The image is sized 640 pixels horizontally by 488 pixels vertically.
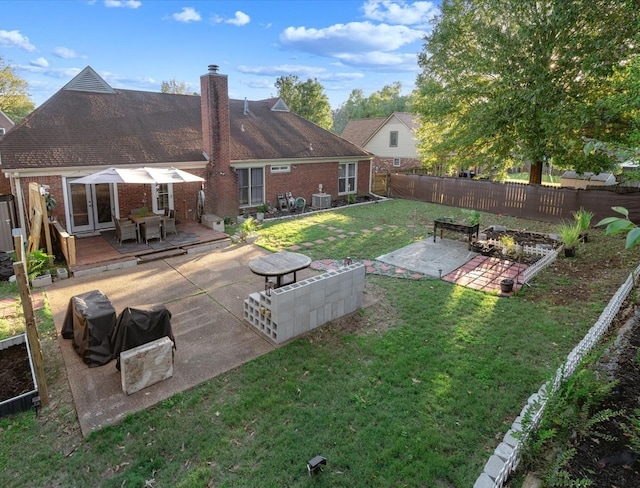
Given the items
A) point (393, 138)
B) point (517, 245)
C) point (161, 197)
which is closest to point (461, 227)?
point (517, 245)

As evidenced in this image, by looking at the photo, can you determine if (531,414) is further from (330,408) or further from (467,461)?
(330,408)

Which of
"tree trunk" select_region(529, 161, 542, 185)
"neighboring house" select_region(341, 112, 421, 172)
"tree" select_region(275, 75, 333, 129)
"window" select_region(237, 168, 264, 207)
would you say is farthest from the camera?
"tree" select_region(275, 75, 333, 129)

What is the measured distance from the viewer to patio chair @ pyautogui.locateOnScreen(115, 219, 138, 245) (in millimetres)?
10703

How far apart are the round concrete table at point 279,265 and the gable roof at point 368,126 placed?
83.7 ft

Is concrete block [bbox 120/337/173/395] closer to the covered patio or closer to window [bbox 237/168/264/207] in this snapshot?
the covered patio

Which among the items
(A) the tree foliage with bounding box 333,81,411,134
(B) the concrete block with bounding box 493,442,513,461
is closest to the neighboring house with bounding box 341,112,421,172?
(A) the tree foliage with bounding box 333,81,411,134

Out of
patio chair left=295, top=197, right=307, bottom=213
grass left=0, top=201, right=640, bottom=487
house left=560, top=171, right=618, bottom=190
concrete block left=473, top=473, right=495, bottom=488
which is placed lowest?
grass left=0, top=201, right=640, bottom=487

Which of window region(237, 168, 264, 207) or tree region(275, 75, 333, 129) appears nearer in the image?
window region(237, 168, 264, 207)

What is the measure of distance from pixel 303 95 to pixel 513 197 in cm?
2499

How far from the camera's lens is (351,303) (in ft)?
23.7

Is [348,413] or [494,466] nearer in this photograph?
[494,466]

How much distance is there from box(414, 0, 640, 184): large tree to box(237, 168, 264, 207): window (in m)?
8.65

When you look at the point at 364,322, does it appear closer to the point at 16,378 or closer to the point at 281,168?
the point at 16,378

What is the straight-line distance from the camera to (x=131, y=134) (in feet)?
45.1
